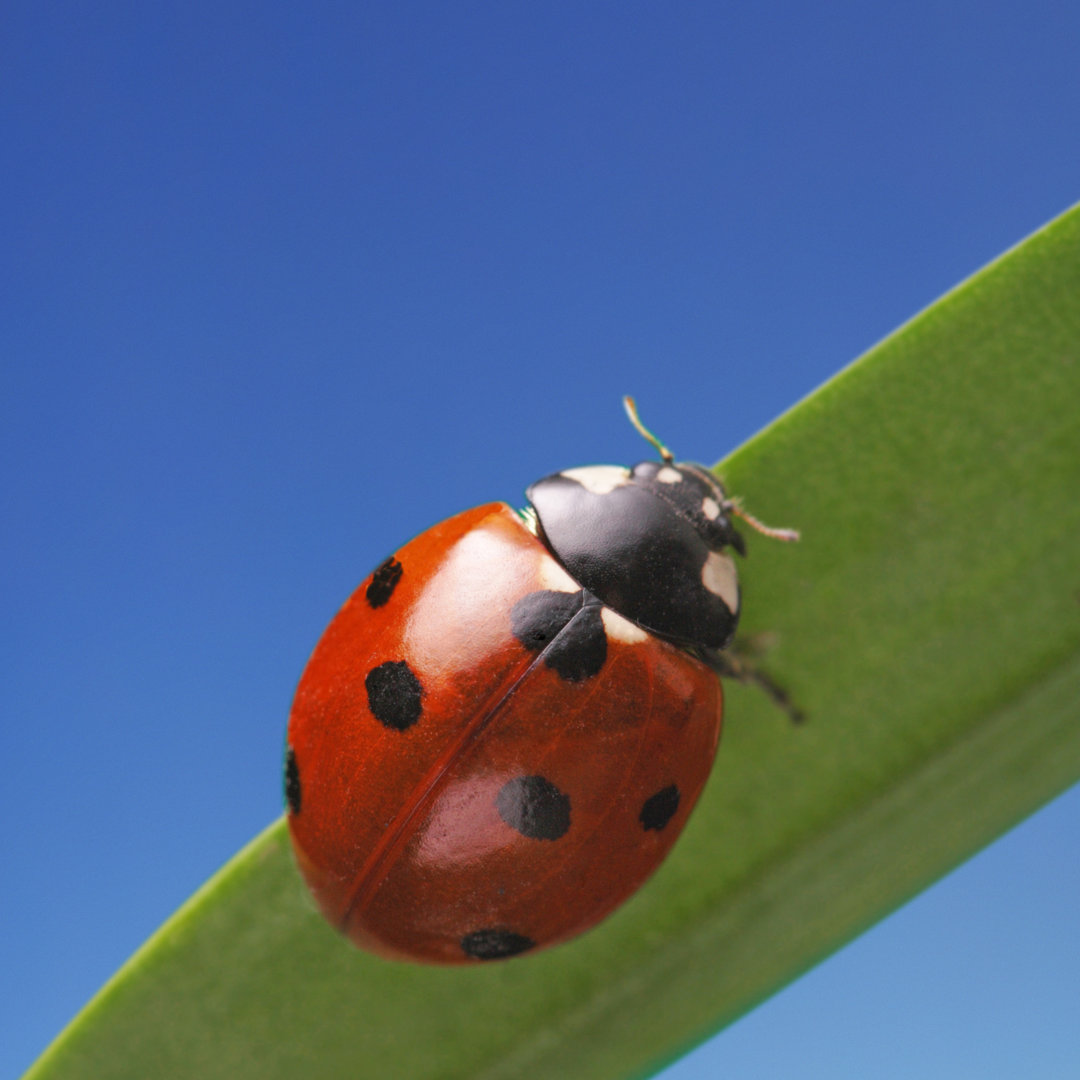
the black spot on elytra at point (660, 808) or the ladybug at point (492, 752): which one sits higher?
the ladybug at point (492, 752)

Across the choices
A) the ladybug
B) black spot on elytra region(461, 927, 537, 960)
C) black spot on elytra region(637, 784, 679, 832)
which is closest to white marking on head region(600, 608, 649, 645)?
the ladybug

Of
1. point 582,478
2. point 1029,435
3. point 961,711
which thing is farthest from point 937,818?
point 582,478

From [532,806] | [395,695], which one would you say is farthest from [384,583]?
[532,806]

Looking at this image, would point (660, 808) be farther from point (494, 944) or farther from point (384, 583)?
point (384, 583)

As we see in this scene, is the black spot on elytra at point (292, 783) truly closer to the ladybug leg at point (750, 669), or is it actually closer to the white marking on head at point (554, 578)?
the white marking on head at point (554, 578)

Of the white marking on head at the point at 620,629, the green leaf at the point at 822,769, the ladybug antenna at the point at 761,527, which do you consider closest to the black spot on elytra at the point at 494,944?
the green leaf at the point at 822,769

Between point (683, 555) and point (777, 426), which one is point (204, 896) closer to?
point (683, 555)
